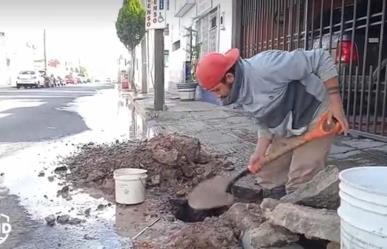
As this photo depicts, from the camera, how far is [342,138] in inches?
261

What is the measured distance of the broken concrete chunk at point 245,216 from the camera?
3.10 m

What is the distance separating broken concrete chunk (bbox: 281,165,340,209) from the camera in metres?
2.73

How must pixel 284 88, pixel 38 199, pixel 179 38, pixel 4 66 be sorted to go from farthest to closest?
pixel 4 66
pixel 179 38
pixel 38 199
pixel 284 88

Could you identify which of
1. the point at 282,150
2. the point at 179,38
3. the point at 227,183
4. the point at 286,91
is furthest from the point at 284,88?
the point at 179,38

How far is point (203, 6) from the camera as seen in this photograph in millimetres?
16062

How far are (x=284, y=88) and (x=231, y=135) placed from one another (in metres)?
4.35

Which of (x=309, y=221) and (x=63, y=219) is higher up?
(x=309, y=221)

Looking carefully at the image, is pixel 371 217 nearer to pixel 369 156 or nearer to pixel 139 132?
pixel 369 156

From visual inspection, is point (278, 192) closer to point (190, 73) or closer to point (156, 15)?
point (156, 15)

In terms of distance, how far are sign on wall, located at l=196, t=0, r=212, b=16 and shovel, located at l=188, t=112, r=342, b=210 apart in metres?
11.6

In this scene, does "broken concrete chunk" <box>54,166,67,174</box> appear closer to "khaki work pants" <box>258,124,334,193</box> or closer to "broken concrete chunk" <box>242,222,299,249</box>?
"khaki work pants" <box>258,124,334,193</box>

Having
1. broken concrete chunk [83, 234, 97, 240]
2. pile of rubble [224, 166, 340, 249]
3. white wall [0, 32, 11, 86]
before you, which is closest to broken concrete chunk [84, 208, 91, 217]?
broken concrete chunk [83, 234, 97, 240]

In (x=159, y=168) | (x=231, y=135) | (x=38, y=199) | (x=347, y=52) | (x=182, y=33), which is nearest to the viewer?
(x=38, y=199)

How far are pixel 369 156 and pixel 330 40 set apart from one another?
2401 millimetres
